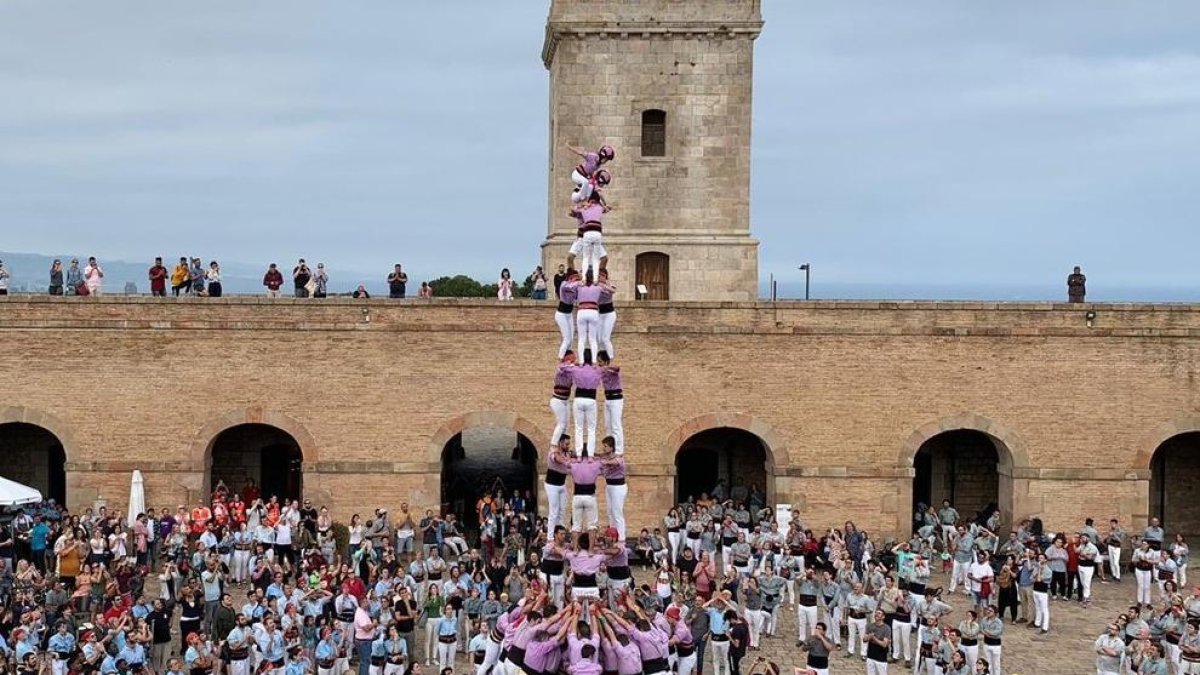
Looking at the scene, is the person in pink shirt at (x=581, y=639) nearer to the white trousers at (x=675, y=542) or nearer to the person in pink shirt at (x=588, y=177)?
the person in pink shirt at (x=588, y=177)

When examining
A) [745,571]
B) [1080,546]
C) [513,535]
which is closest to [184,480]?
[513,535]

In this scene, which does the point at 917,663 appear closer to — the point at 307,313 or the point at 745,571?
the point at 745,571

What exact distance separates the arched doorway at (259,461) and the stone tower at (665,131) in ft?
27.6

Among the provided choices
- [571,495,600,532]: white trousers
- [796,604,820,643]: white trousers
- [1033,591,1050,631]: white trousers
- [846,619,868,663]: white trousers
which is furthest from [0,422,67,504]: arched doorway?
[1033,591,1050,631]: white trousers

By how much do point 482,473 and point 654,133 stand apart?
10876 mm

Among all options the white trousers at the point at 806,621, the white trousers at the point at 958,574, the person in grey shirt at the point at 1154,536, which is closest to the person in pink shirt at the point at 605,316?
the white trousers at the point at 806,621

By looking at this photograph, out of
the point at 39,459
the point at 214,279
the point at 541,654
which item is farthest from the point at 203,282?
the point at 541,654

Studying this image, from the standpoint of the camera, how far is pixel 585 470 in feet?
49.9

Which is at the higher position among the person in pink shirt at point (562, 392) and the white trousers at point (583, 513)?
the person in pink shirt at point (562, 392)

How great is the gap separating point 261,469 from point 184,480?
2963 mm

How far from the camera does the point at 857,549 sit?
2781 cm

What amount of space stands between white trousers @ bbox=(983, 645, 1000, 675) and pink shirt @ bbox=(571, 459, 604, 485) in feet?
30.4

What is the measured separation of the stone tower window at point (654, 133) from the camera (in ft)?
119

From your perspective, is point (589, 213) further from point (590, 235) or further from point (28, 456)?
point (28, 456)
